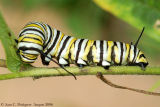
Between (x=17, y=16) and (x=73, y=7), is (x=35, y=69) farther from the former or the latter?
(x=17, y=16)

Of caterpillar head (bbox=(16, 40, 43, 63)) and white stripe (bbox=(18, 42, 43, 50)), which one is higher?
white stripe (bbox=(18, 42, 43, 50))

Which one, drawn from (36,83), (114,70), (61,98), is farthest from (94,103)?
(114,70)


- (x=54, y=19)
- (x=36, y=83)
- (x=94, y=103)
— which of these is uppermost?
(x=54, y=19)

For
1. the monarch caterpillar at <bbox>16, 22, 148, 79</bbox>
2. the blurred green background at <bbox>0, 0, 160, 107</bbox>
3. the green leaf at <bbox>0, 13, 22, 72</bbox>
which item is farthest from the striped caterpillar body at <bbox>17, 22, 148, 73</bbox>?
the blurred green background at <bbox>0, 0, 160, 107</bbox>

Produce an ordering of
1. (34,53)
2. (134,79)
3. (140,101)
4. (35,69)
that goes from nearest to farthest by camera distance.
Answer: (35,69) → (34,53) → (140,101) → (134,79)

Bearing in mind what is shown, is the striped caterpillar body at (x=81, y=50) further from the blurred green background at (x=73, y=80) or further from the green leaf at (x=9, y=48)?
the blurred green background at (x=73, y=80)

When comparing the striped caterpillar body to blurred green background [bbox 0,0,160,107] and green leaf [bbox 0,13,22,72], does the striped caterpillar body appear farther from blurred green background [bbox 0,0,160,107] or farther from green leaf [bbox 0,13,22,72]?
blurred green background [bbox 0,0,160,107]

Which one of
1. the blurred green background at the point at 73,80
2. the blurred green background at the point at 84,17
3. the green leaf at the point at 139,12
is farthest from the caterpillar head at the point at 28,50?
the blurred green background at the point at 84,17
